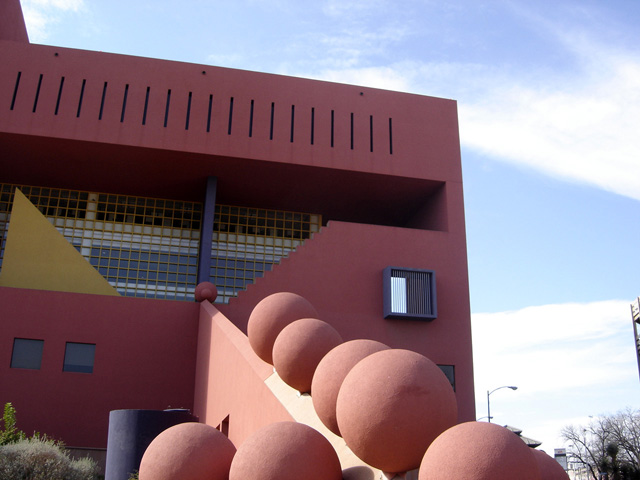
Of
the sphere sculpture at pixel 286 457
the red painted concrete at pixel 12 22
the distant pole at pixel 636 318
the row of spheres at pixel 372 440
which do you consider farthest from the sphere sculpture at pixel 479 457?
the distant pole at pixel 636 318

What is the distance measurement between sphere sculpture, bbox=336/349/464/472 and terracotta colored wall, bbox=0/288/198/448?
34.2 ft

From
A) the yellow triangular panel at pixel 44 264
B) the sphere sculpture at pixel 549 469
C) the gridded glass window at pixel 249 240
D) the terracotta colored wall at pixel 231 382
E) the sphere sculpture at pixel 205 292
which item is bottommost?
the sphere sculpture at pixel 549 469

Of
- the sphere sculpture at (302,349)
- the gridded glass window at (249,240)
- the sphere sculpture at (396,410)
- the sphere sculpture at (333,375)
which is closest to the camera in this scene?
the sphere sculpture at (396,410)

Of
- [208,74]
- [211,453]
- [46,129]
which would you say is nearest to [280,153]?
[208,74]

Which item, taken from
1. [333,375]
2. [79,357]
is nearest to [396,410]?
[333,375]

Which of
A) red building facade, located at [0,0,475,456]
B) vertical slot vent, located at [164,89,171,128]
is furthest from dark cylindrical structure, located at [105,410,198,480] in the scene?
vertical slot vent, located at [164,89,171,128]

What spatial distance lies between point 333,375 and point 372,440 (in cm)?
98

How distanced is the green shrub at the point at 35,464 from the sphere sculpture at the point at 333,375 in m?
6.09

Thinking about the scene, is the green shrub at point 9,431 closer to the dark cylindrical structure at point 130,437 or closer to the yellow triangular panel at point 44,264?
the dark cylindrical structure at point 130,437

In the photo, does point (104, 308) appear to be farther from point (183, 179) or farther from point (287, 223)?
point (287, 223)

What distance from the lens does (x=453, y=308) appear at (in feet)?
55.8

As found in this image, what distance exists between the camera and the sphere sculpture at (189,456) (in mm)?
5508

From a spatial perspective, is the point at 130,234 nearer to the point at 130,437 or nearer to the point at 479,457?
the point at 130,437

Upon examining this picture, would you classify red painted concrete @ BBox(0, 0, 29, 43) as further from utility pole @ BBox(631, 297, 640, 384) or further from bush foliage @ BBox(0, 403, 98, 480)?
utility pole @ BBox(631, 297, 640, 384)
